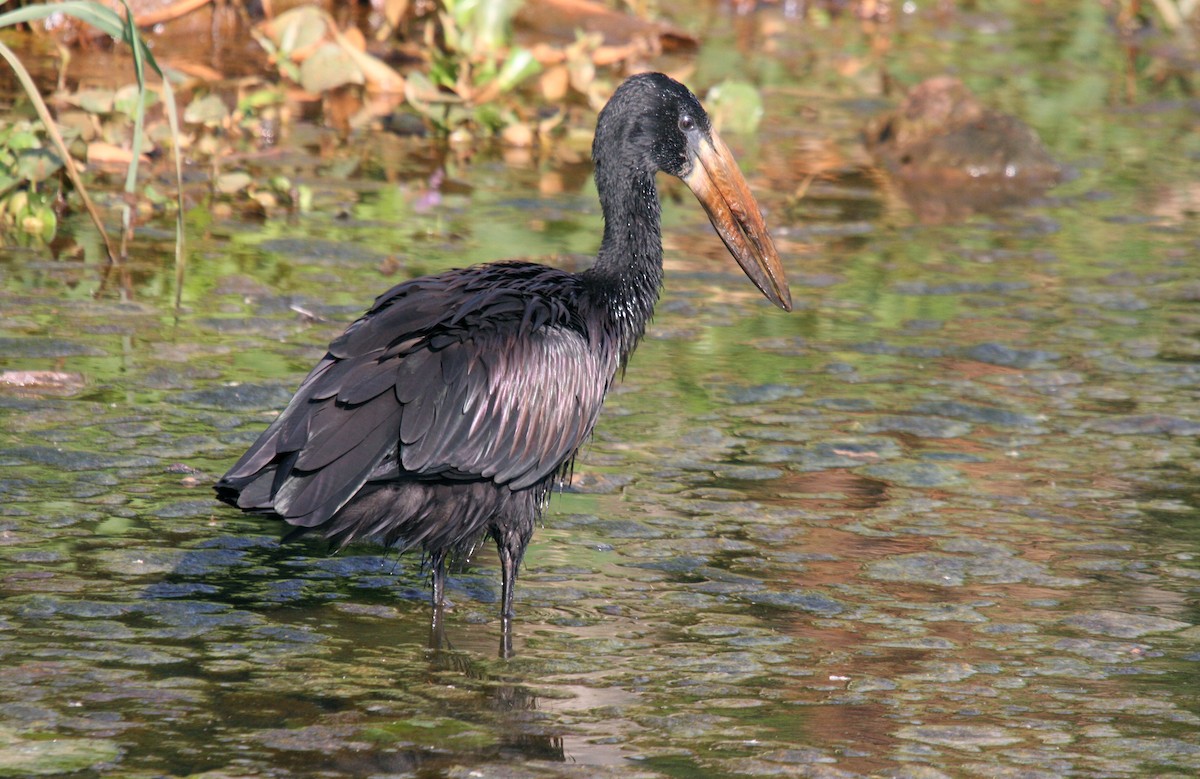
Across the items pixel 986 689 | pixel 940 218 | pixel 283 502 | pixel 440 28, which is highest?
pixel 440 28

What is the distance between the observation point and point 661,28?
13.1m

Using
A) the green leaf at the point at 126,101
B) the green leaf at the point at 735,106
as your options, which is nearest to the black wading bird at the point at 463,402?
the green leaf at the point at 126,101

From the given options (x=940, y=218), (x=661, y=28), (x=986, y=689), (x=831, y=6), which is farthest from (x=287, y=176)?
(x=831, y=6)

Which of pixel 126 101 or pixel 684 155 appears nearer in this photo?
pixel 684 155

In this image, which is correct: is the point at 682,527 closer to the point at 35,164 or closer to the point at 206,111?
the point at 35,164

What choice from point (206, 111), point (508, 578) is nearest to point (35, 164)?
point (206, 111)

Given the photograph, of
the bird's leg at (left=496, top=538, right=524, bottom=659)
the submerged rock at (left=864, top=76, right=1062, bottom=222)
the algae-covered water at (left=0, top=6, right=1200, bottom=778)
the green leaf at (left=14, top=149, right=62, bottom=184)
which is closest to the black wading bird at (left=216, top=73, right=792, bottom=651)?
the bird's leg at (left=496, top=538, right=524, bottom=659)

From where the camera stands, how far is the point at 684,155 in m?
5.60

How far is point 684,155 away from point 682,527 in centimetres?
127

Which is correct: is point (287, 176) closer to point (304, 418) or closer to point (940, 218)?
point (940, 218)

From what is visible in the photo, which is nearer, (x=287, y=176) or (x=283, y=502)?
(x=283, y=502)

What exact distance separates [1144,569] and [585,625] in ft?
6.21

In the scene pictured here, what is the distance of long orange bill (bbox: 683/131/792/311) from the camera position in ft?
18.7

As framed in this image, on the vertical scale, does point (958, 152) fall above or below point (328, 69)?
below
